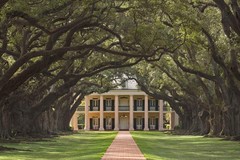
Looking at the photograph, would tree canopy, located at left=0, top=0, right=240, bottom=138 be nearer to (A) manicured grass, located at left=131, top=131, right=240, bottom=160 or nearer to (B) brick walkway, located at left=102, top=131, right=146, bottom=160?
(A) manicured grass, located at left=131, top=131, right=240, bottom=160

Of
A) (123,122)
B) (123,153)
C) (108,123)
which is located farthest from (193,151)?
(123,122)

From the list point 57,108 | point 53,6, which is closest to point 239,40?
point 53,6

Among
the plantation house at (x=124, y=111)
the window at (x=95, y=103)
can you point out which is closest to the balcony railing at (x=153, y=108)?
the plantation house at (x=124, y=111)

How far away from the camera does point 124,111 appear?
104 metres

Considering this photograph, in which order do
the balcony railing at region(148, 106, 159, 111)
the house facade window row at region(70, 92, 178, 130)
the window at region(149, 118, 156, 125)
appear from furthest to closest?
1. the window at region(149, 118, 156, 125)
2. the balcony railing at region(148, 106, 159, 111)
3. the house facade window row at region(70, 92, 178, 130)

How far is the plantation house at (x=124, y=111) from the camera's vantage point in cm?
10225

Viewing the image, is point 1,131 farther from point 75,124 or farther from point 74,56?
point 75,124

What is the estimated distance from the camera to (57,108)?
62094 mm

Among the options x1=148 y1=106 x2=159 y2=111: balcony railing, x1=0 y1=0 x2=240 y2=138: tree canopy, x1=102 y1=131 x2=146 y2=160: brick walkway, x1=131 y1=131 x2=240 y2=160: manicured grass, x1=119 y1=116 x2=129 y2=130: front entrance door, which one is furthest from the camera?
x1=119 y1=116 x2=129 y2=130: front entrance door

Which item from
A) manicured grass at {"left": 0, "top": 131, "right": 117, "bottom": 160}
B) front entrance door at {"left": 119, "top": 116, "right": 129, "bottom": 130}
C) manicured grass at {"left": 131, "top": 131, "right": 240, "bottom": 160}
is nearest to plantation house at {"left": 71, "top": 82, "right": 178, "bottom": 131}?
front entrance door at {"left": 119, "top": 116, "right": 129, "bottom": 130}

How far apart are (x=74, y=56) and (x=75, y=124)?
7470 centimetres

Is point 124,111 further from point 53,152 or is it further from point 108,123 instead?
point 53,152

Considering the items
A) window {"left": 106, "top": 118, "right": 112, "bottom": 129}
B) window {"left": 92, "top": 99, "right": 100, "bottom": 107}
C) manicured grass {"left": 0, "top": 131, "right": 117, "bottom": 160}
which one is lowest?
manicured grass {"left": 0, "top": 131, "right": 117, "bottom": 160}

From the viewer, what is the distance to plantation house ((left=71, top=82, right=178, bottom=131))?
102250 mm
